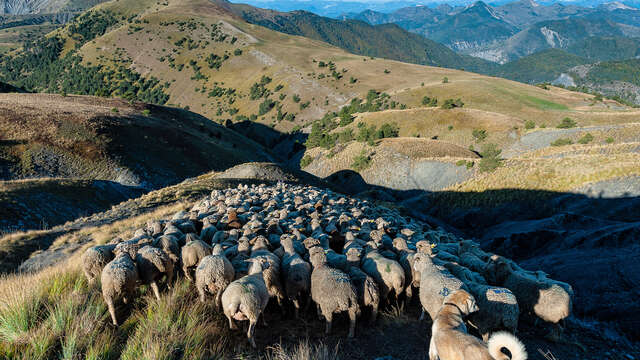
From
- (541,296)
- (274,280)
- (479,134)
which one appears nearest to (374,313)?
(274,280)

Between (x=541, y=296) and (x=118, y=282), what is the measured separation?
9.60 meters

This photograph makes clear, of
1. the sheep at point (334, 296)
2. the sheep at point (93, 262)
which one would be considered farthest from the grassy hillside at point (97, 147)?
the sheep at point (334, 296)

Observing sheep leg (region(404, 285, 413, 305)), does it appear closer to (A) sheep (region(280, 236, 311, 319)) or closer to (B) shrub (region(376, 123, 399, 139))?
(A) sheep (region(280, 236, 311, 319))

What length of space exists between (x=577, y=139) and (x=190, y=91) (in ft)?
457

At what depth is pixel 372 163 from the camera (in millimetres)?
53938

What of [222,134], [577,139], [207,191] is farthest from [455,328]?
[222,134]

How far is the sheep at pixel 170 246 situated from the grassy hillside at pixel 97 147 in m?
32.5

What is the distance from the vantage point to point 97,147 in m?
39.8

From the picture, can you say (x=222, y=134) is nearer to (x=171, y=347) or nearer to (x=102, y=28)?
(x=171, y=347)

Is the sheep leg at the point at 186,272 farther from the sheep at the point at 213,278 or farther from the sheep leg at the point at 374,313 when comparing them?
the sheep leg at the point at 374,313

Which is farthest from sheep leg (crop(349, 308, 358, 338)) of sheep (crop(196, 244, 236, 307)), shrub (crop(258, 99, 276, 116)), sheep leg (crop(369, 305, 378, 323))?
shrub (crop(258, 99, 276, 116))

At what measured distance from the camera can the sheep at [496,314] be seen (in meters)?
6.30

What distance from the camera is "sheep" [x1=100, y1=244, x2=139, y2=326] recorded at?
20.9 feet

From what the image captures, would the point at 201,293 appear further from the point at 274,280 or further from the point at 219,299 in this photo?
the point at 274,280
